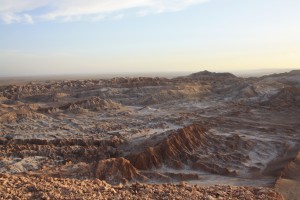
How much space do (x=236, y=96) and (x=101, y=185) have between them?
27.5m

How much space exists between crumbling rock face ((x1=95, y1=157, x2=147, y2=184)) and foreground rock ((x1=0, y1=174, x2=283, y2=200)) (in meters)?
4.34

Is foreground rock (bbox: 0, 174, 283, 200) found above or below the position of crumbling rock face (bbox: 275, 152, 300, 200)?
above

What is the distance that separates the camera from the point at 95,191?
7145mm

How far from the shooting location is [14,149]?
16281 millimetres

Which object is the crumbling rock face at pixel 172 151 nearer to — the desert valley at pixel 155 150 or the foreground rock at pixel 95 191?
the desert valley at pixel 155 150

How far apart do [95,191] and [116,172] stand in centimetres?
535

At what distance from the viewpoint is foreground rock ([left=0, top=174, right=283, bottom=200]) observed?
261 inches

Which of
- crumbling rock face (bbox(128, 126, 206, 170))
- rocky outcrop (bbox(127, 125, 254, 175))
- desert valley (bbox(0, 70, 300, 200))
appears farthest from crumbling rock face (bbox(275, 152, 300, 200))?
crumbling rock face (bbox(128, 126, 206, 170))

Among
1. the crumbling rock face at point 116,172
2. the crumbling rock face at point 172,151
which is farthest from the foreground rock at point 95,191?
the crumbling rock face at point 172,151

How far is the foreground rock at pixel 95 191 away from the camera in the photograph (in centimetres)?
662

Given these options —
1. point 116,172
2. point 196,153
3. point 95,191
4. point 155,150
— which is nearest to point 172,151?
point 155,150

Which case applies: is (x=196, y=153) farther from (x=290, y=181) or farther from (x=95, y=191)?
(x=95, y=191)

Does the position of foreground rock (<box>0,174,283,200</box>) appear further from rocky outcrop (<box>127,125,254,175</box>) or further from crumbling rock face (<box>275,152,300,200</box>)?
rocky outcrop (<box>127,125,254,175</box>)

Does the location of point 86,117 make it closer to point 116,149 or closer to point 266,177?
point 116,149
